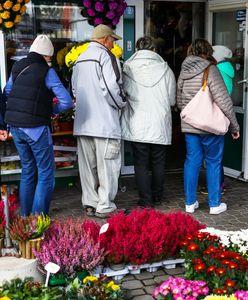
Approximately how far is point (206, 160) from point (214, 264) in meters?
2.30

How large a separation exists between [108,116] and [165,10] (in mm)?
3326

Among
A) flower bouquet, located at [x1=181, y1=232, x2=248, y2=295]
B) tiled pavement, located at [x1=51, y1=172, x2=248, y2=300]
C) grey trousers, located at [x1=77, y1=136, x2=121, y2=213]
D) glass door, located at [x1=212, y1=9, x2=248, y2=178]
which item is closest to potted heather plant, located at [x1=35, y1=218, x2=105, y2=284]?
tiled pavement, located at [x1=51, y1=172, x2=248, y2=300]

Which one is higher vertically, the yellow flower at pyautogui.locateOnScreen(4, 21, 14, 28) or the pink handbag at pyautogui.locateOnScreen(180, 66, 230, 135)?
the yellow flower at pyautogui.locateOnScreen(4, 21, 14, 28)

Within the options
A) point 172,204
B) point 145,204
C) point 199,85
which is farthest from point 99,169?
point 199,85

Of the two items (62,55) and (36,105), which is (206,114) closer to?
(36,105)

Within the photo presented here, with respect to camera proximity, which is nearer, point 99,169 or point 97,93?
point 97,93

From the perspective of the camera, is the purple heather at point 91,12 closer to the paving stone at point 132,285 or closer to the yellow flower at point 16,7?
the yellow flower at point 16,7

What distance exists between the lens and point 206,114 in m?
5.69

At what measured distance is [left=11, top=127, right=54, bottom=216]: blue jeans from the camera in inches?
200

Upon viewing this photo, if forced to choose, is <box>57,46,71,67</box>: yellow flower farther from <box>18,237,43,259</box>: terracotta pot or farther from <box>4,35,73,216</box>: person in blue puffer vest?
<box>18,237,43,259</box>: terracotta pot

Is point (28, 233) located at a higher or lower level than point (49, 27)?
lower

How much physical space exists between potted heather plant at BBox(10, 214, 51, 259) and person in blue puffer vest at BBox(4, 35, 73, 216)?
3.33 ft

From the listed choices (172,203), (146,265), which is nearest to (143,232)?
(146,265)

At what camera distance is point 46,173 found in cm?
519
